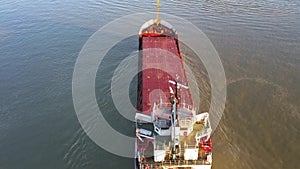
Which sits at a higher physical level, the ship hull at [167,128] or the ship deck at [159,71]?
the ship deck at [159,71]

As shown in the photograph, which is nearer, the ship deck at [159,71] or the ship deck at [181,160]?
the ship deck at [181,160]

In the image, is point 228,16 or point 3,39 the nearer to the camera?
point 3,39

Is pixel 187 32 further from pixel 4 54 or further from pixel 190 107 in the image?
pixel 4 54


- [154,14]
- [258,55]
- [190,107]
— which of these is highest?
[154,14]

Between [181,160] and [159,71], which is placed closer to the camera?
[181,160]

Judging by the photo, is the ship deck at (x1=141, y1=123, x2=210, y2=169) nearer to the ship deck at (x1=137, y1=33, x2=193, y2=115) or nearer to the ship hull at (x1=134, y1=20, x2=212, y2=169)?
the ship hull at (x1=134, y1=20, x2=212, y2=169)

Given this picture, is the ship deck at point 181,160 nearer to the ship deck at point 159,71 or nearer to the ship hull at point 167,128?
the ship hull at point 167,128

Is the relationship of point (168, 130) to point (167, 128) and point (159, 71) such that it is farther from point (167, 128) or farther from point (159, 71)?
point (159, 71)

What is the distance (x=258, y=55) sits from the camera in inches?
1598

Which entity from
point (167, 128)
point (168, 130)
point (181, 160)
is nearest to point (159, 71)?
point (167, 128)

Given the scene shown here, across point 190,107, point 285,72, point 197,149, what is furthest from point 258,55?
point 197,149

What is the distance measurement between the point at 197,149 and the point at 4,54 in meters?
34.0

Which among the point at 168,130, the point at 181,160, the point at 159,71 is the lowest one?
the point at 181,160

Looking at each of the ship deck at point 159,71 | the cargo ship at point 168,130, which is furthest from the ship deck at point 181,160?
the ship deck at point 159,71
